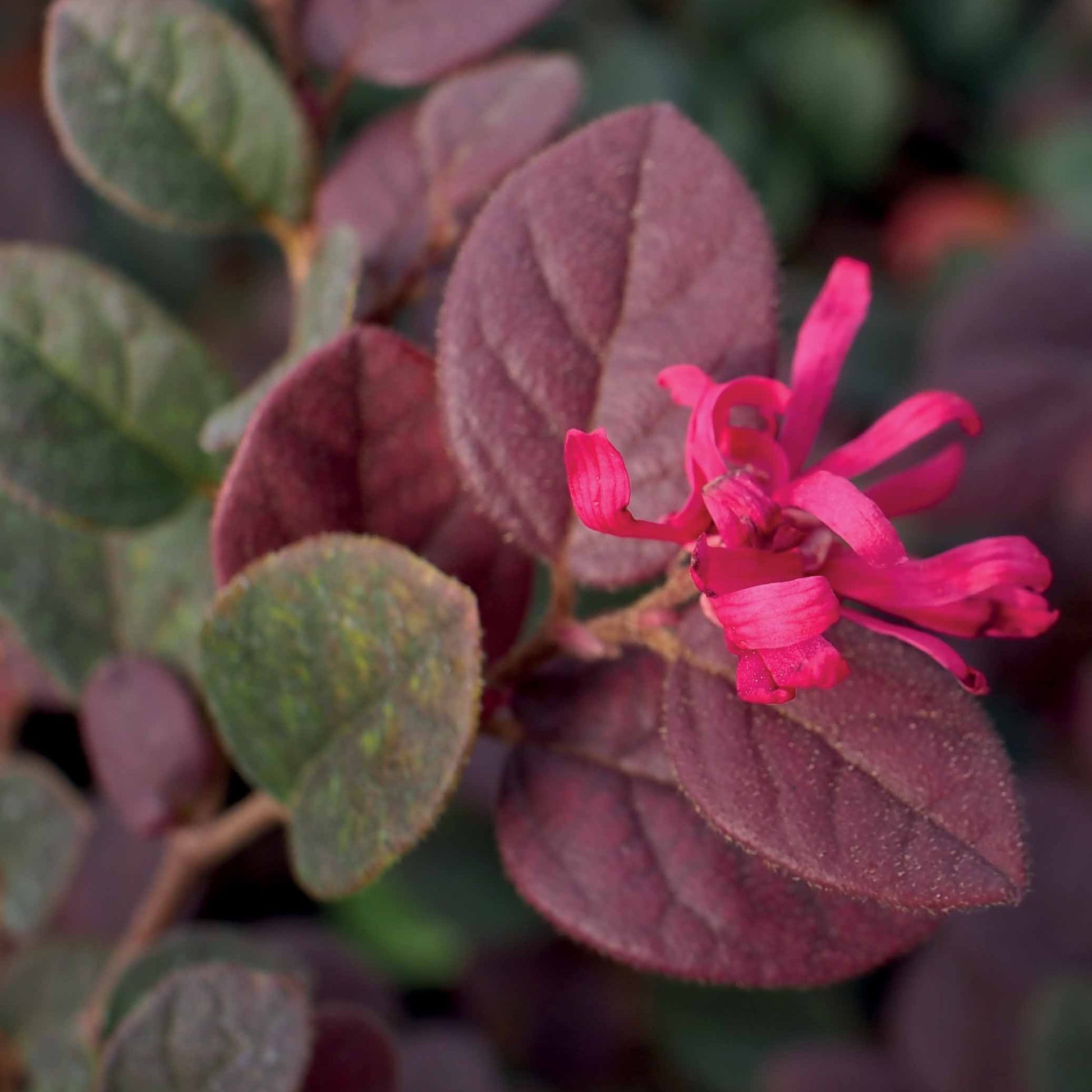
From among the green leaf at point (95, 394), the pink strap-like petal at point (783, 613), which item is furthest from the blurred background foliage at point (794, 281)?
the pink strap-like petal at point (783, 613)

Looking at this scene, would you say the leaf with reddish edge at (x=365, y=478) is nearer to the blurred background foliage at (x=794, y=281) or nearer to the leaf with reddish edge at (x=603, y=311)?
the leaf with reddish edge at (x=603, y=311)

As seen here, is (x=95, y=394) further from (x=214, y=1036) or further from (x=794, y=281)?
(x=794, y=281)

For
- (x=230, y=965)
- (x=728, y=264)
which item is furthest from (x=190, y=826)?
(x=728, y=264)

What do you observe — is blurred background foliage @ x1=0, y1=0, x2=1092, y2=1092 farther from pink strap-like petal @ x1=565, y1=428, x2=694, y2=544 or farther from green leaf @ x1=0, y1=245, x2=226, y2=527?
pink strap-like petal @ x1=565, y1=428, x2=694, y2=544

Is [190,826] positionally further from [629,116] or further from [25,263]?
[629,116]

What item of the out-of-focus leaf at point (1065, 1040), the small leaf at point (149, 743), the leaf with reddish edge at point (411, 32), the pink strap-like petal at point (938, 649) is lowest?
the out-of-focus leaf at point (1065, 1040)

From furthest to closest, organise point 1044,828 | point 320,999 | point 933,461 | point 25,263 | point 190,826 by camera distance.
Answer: point 1044,828 → point 320,999 → point 190,826 → point 25,263 → point 933,461
